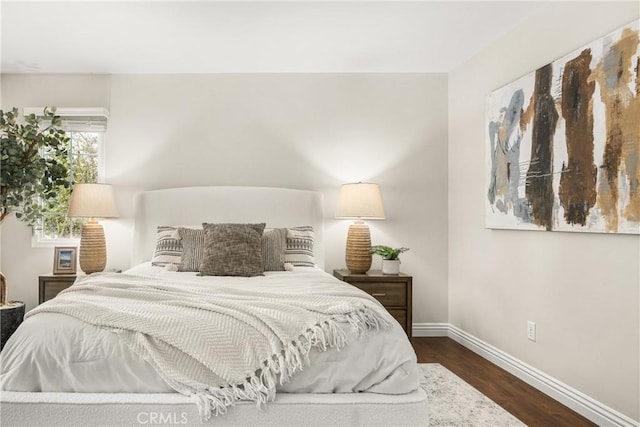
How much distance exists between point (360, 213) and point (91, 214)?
7.57 ft

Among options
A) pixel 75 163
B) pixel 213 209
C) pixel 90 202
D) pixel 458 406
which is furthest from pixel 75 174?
pixel 458 406

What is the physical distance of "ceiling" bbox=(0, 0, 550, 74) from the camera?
284 centimetres

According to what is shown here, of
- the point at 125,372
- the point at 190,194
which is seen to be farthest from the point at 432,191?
the point at 125,372

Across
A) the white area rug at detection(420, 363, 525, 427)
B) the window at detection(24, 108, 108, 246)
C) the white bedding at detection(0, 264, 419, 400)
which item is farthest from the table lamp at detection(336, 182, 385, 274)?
the window at detection(24, 108, 108, 246)

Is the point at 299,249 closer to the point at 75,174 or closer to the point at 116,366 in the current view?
the point at 116,366

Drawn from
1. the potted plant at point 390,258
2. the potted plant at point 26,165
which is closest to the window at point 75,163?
the potted plant at point 26,165

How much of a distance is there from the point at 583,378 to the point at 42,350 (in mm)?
2719

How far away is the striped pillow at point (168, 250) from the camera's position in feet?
10.7

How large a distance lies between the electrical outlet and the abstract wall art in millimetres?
645

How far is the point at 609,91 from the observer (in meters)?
2.20

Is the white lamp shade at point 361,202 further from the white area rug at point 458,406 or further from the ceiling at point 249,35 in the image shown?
the white area rug at point 458,406

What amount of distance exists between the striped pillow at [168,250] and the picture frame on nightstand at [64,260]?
93cm

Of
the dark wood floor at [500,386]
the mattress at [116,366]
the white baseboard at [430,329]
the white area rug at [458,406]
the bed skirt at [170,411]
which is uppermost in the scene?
the mattress at [116,366]

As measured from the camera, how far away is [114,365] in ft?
5.35
